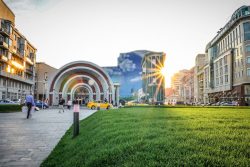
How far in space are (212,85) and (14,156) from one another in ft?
255

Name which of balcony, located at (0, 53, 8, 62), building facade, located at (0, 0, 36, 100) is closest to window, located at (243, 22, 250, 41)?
building facade, located at (0, 0, 36, 100)

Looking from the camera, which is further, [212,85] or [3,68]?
[212,85]

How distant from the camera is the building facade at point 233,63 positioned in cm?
5234

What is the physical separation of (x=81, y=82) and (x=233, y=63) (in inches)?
1621

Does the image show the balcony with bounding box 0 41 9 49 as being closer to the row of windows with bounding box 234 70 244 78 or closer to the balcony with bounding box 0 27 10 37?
the balcony with bounding box 0 27 10 37

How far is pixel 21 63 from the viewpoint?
61.3 m

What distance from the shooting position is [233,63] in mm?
59531

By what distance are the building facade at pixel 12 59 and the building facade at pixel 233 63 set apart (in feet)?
177

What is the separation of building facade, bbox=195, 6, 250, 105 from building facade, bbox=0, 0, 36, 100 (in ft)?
177

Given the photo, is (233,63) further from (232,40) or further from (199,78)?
(199,78)

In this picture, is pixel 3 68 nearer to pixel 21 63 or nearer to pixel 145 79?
pixel 21 63

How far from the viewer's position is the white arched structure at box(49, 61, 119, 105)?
52.9 metres

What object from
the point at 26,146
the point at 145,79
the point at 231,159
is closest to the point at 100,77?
the point at 26,146

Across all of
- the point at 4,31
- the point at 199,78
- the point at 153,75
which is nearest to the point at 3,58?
the point at 4,31
